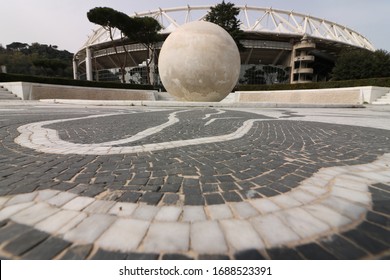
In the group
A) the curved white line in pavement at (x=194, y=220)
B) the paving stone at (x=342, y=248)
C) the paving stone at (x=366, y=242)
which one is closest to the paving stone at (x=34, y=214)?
the curved white line in pavement at (x=194, y=220)

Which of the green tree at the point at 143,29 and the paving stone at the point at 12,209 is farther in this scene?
the green tree at the point at 143,29

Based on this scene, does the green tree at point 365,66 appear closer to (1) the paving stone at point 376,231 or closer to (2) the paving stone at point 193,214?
(1) the paving stone at point 376,231

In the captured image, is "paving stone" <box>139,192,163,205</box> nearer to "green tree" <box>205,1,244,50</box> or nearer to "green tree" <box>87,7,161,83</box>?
"green tree" <box>87,7,161,83</box>

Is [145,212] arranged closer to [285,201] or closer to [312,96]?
[285,201]

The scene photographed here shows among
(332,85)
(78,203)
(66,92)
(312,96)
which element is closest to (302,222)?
(78,203)

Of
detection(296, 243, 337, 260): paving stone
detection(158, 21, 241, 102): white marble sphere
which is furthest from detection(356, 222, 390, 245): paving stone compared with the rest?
detection(158, 21, 241, 102): white marble sphere

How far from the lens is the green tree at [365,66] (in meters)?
32.2

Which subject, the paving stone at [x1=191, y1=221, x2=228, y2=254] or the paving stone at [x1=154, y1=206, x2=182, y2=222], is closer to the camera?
the paving stone at [x1=191, y1=221, x2=228, y2=254]

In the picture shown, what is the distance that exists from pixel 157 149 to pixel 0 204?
7.88ft

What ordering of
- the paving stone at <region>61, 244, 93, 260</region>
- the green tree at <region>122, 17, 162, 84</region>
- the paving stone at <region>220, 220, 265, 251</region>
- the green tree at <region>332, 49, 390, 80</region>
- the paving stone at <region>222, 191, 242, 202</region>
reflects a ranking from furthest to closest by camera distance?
the green tree at <region>122, 17, 162, 84</region>
the green tree at <region>332, 49, 390, 80</region>
the paving stone at <region>222, 191, 242, 202</region>
the paving stone at <region>220, 220, 265, 251</region>
the paving stone at <region>61, 244, 93, 260</region>

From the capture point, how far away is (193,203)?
2205 millimetres

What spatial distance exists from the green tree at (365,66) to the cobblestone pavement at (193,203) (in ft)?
120

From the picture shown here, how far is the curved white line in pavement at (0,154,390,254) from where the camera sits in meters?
1.66
